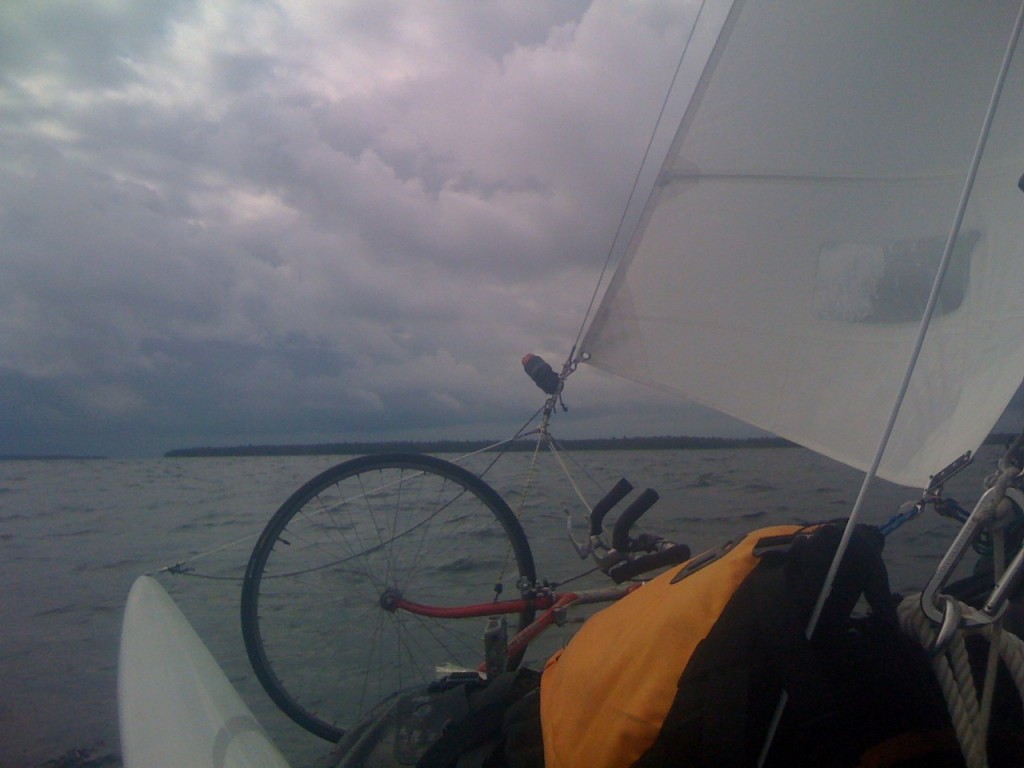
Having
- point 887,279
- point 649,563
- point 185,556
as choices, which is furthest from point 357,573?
point 185,556

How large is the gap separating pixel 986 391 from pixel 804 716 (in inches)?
47.9

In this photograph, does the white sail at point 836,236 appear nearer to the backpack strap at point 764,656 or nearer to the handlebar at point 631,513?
the handlebar at point 631,513

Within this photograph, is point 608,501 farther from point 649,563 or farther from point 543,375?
point 543,375

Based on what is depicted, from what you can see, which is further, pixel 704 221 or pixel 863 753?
pixel 704 221

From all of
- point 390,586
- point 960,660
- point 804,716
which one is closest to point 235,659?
point 390,586

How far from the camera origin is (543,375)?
9.98 ft

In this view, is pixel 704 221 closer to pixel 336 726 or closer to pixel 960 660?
pixel 960 660

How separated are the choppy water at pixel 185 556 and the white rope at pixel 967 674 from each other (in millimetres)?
1975

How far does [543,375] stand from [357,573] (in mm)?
1138

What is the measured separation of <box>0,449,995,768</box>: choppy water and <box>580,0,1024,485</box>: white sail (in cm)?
88

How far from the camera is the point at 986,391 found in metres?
1.94

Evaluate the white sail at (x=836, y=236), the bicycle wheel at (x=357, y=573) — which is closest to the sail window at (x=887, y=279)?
the white sail at (x=836, y=236)

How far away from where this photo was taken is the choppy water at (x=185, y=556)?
2.82 m

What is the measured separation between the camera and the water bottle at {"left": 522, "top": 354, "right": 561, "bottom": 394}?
9.96 ft
